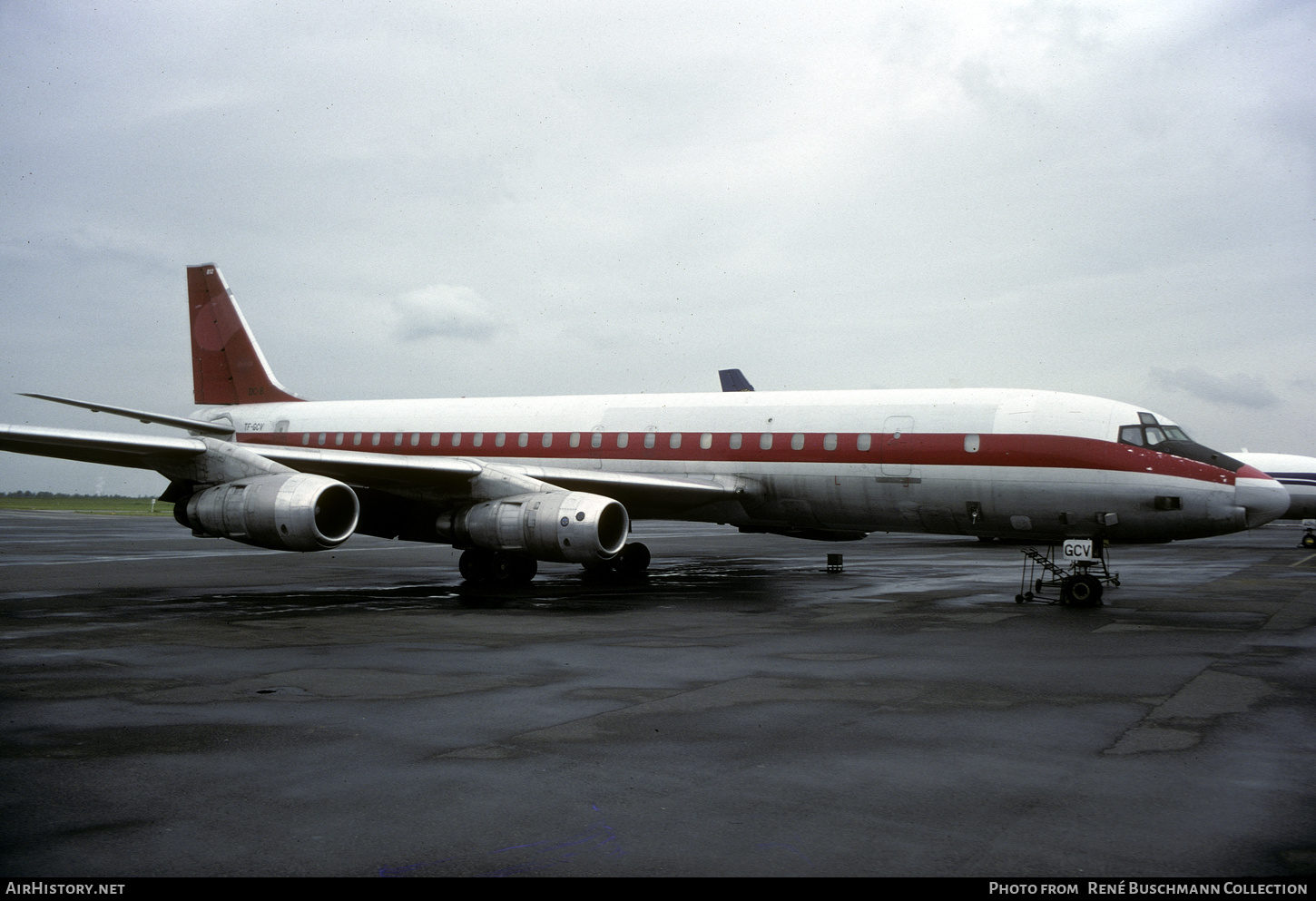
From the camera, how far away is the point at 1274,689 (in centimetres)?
927

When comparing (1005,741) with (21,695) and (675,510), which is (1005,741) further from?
(675,510)

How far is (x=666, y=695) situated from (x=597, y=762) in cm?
232

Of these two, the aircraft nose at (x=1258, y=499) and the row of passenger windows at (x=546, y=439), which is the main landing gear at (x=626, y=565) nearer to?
the row of passenger windows at (x=546, y=439)

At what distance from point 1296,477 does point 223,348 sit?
41.1 meters

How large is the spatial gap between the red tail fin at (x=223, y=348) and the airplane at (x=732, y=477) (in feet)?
18.2

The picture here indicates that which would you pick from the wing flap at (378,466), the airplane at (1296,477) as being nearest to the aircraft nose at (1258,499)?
the wing flap at (378,466)

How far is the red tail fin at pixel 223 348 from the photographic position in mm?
27484

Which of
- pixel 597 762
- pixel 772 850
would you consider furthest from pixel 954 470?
pixel 772 850

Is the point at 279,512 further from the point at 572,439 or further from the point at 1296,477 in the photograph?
the point at 1296,477

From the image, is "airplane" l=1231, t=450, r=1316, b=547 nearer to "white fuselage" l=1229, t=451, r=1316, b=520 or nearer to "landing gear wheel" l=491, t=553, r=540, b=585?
"white fuselage" l=1229, t=451, r=1316, b=520

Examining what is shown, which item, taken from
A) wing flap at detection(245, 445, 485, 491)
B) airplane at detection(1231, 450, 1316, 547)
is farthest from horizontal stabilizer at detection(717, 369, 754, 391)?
wing flap at detection(245, 445, 485, 491)

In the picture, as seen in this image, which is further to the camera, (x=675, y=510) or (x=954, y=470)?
(x=675, y=510)

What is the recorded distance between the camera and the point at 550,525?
17062 mm
